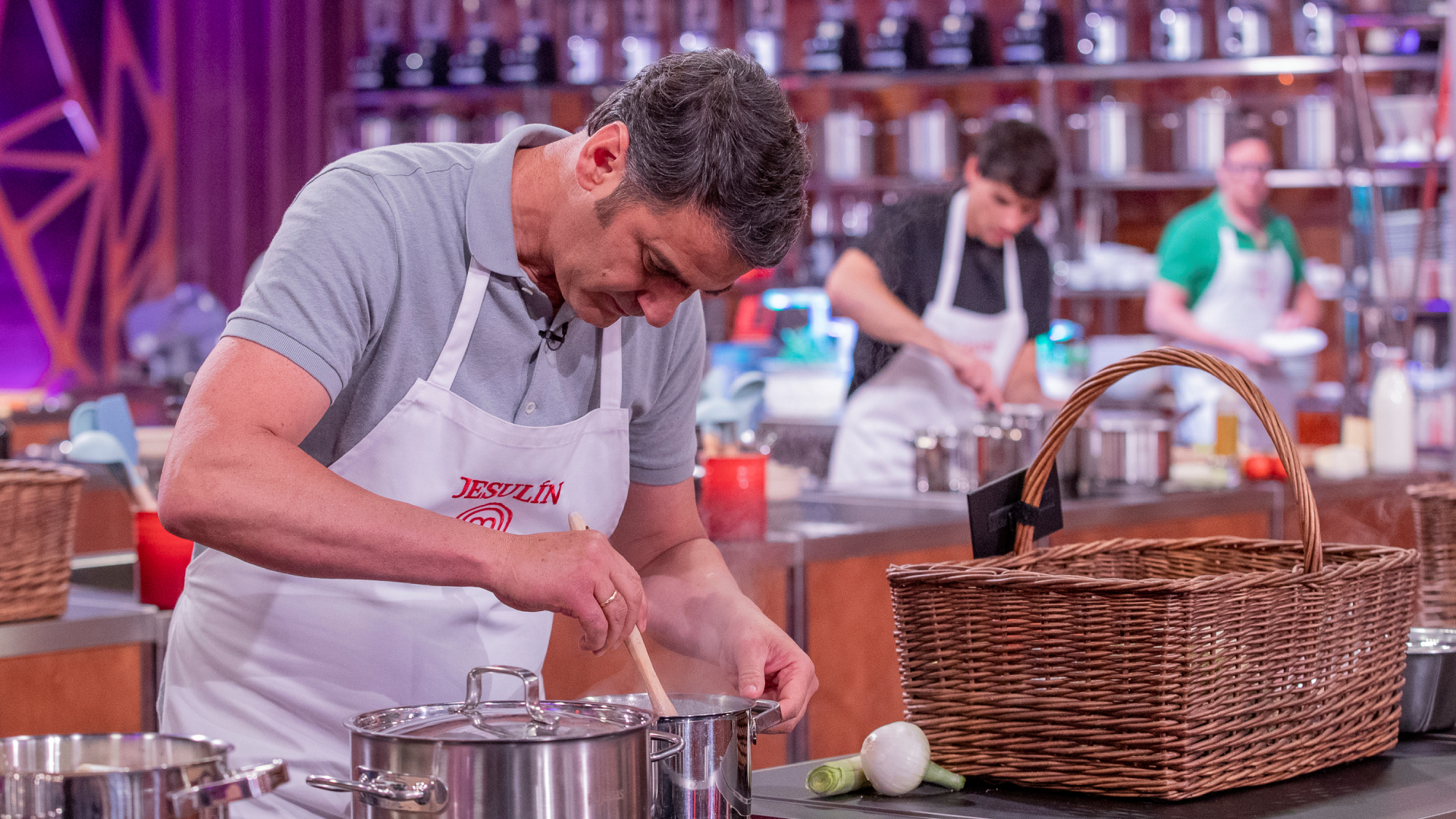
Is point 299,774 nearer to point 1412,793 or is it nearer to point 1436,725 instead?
point 1412,793

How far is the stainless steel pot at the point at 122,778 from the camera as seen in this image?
31.3 inches

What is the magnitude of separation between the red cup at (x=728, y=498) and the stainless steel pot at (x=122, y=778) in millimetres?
1799

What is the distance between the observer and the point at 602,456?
151 centimetres

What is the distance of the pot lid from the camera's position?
0.98 meters

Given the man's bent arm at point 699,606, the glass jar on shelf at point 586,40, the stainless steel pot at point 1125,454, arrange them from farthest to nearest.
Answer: the glass jar on shelf at point 586,40 < the stainless steel pot at point 1125,454 < the man's bent arm at point 699,606

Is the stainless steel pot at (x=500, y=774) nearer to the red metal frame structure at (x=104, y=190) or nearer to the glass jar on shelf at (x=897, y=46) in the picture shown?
the glass jar on shelf at (x=897, y=46)

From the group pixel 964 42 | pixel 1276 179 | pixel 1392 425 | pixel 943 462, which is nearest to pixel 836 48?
pixel 964 42

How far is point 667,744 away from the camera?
1.09m

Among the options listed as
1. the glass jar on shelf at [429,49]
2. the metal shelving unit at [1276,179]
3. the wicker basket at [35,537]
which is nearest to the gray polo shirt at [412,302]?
the wicker basket at [35,537]

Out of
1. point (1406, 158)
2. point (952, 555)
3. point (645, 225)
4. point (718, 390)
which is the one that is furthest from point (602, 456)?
point (1406, 158)

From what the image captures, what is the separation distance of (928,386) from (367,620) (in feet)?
7.75

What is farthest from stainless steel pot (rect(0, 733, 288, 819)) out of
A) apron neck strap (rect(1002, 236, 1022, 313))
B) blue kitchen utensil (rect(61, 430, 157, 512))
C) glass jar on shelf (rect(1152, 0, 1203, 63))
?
glass jar on shelf (rect(1152, 0, 1203, 63))

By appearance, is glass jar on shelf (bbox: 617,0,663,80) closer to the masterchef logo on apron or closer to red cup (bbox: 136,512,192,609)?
red cup (bbox: 136,512,192,609)

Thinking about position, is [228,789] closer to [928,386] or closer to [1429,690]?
[1429,690]
